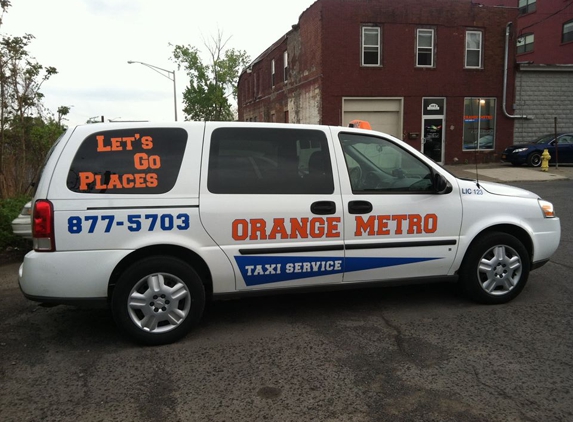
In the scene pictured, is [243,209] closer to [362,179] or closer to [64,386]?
[362,179]

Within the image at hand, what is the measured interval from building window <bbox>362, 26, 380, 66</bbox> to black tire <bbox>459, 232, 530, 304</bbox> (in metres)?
18.3

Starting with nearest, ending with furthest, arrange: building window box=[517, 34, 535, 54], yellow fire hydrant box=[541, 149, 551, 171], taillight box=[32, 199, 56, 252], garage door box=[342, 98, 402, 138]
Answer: taillight box=[32, 199, 56, 252]
yellow fire hydrant box=[541, 149, 551, 171]
garage door box=[342, 98, 402, 138]
building window box=[517, 34, 535, 54]

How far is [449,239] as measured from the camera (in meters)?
4.52

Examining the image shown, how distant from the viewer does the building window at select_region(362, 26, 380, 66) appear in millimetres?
21484

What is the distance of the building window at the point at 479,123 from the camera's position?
22572mm

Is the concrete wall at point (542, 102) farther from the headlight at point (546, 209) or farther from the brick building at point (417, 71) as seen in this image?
the headlight at point (546, 209)

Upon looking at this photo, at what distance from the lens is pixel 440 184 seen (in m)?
4.44

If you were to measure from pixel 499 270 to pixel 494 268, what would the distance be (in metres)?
0.06

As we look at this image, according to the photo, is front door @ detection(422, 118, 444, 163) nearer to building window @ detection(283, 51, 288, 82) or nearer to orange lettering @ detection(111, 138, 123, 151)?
building window @ detection(283, 51, 288, 82)

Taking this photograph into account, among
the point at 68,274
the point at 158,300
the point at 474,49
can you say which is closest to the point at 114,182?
the point at 68,274

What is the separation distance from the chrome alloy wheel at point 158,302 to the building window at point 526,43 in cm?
3689

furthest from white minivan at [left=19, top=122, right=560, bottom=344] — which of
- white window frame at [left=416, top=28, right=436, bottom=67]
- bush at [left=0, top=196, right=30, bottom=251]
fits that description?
white window frame at [left=416, top=28, right=436, bottom=67]

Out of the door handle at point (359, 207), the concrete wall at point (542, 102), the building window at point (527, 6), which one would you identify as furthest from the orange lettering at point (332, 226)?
the building window at point (527, 6)

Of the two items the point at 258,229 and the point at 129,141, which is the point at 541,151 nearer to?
the point at 258,229
